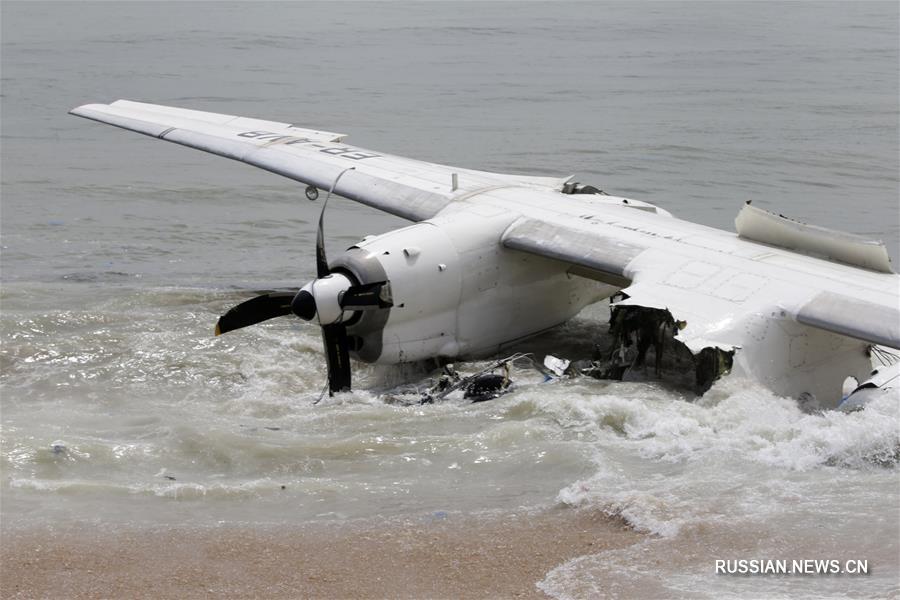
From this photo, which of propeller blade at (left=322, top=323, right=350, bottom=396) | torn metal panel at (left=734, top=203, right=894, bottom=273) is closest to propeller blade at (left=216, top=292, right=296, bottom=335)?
propeller blade at (left=322, top=323, right=350, bottom=396)

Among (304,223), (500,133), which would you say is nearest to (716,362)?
(304,223)

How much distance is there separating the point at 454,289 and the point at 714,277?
3.49 meters

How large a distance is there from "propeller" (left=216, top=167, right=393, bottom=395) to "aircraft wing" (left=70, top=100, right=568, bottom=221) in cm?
348

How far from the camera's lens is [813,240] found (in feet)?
55.0

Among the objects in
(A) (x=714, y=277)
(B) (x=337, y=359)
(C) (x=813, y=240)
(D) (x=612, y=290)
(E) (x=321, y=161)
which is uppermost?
(E) (x=321, y=161)

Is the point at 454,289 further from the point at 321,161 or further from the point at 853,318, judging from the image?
the point at 321,161

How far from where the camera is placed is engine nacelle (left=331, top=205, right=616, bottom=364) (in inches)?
619

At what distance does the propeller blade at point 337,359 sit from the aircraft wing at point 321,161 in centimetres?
381

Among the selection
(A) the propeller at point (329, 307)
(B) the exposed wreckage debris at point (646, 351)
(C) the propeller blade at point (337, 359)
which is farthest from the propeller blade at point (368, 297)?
(B) the exposed wreckage debris at point (646, 351)

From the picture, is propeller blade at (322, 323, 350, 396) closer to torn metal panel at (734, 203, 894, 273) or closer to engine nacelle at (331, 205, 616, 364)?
engine nacelle at (331, 205, 616, 364)

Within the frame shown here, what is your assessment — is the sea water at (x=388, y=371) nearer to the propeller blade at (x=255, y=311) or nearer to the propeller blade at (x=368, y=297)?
the propeller blade at (x=255, y=311)

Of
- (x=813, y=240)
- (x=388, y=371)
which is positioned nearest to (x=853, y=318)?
(x=813, y=240)

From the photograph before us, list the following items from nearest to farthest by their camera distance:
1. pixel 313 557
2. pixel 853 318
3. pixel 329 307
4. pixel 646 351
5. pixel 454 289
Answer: pixel 313 557, pixel 853 318, pixel 329 307, pixel 646 351, pixel 454 289

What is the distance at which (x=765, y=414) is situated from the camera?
1407 centimetres
